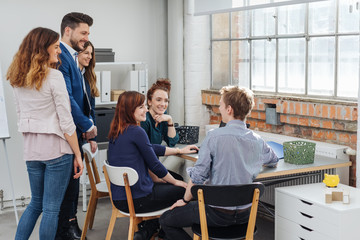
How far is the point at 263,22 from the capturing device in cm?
470

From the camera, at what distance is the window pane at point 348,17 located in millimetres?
3787

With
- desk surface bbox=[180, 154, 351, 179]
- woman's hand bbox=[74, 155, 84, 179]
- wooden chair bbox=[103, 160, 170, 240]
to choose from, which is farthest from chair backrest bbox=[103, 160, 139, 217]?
desk surface bbox=[180, 154, 351, 179]

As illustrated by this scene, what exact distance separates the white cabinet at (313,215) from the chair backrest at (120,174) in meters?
0.89

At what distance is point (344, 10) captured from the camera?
3871 mm


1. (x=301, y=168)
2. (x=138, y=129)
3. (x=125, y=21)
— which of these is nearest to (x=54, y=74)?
(x=138, y=129)

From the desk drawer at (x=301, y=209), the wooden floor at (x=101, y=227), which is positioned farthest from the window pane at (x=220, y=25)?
the desk drawer at (x=301, y=209)

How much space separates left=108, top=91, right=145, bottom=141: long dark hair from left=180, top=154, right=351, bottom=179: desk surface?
50 cm

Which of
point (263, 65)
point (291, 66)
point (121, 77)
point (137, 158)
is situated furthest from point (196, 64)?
point (137, 158)

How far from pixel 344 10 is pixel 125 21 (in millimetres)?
2404

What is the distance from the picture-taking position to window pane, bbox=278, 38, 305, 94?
14.1 ft

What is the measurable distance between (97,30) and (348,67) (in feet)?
8.51

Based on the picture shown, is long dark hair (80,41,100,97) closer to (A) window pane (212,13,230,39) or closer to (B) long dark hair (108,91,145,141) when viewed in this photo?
(B) long dark hair (108,91,145,141)

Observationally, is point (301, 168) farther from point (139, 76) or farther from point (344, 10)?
point (139, 76)

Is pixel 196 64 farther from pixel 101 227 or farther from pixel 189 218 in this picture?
pixel 189 218
